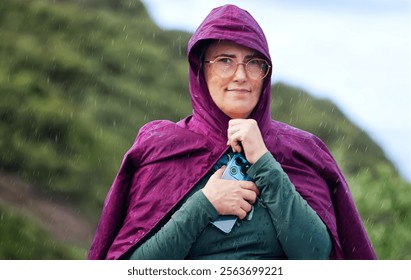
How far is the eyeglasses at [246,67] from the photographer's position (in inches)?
142

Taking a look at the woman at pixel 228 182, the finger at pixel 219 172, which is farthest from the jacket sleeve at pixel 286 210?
the finger at pixel 219 172

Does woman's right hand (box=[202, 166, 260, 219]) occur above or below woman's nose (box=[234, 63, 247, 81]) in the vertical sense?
below

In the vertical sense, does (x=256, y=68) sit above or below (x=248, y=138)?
above

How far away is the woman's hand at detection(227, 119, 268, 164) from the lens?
354 cm

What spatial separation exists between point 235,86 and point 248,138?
0.66 ft

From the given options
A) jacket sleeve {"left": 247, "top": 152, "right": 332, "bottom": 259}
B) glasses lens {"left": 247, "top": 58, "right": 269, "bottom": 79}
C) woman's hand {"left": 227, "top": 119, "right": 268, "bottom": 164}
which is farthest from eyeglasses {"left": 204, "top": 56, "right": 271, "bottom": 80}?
jacket sleeve {"left": 247, "top": 152, "right": 332, "bottom": 259}

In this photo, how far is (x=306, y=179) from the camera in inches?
148

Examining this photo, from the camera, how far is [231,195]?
3.54 meters

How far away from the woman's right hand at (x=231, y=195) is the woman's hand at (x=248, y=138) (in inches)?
4.0

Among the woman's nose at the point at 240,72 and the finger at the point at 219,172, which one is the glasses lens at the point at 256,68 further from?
the finger at the point at 219,172

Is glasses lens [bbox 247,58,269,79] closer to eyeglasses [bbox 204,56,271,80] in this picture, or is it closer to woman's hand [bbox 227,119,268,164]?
eyeglasses [bbox 204,56,271,80]

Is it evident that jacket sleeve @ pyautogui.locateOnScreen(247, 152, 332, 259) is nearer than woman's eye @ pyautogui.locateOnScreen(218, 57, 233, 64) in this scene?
Yes

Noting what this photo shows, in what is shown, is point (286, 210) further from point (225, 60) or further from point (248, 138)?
point (225, 60)

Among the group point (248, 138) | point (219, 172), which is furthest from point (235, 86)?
point (219, 172)
